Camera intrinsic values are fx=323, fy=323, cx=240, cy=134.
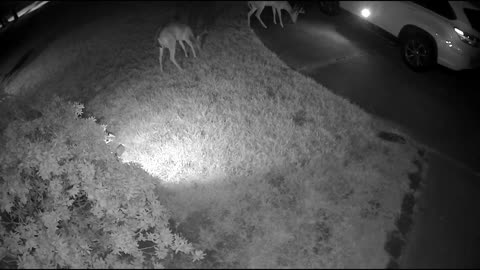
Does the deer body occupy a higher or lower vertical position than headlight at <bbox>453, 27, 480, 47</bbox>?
lower

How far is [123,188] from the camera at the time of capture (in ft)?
16.1

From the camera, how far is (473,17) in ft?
24.5

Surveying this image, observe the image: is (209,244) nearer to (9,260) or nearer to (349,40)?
(9,260)

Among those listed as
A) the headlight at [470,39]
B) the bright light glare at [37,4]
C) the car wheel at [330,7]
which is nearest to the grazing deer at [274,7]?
the car wheel at [330,7]

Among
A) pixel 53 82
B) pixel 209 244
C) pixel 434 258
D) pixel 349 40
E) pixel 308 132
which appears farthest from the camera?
pixel 349 40

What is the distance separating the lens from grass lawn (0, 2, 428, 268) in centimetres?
477

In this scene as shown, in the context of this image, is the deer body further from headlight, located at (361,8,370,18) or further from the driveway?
headlight, located at (361,8,370,18)

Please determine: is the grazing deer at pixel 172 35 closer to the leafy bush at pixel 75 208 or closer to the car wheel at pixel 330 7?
the leafy bush at pixel 75 208

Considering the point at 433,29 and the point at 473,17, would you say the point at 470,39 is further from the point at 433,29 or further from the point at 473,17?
the point at 433,29

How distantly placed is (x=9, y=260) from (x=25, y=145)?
5.46ft

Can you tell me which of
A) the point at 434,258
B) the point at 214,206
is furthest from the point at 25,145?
the point at 434,258

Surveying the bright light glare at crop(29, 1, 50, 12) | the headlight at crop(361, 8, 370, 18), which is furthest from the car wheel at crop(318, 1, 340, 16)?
the bright light glare at crop(29, 1, 50, 12)

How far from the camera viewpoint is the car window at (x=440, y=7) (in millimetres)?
7523

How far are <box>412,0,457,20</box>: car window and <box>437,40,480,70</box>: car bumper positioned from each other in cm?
64
